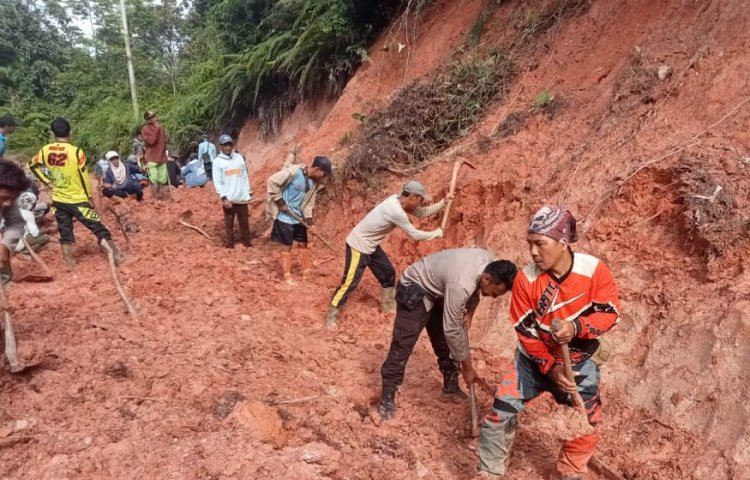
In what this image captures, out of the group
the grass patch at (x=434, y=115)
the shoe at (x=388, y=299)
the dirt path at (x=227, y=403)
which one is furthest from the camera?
the grass patch at (x=434, y=115)

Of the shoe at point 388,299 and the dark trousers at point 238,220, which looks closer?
the shoe at point 388,299

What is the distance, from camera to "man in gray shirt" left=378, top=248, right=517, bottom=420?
3.14 meters

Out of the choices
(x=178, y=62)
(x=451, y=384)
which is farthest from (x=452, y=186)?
(x=178, y=62)

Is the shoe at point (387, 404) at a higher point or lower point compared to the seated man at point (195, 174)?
lower

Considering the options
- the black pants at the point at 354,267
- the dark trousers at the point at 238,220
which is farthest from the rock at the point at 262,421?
the dark trousers at the point at 238,220

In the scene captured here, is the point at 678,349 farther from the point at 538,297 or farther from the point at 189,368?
the point at 189,368

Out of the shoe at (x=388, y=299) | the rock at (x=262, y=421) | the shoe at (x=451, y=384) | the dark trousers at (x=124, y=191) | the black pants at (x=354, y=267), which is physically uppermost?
the dark trousers at (x=124, y=191)

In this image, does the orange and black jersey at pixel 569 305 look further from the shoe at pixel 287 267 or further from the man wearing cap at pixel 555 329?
the shoe at pixel 287 267

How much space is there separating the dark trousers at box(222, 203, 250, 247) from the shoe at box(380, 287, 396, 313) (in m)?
2.70

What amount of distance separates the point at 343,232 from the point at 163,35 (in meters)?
22.2

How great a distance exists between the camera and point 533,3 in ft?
22.8

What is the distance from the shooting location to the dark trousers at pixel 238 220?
7043 mm

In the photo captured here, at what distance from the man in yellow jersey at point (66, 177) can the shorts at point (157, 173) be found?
161 inches

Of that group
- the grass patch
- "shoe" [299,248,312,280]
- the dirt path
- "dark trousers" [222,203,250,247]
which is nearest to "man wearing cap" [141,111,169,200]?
"dark trousers" [222,203,250,247]
